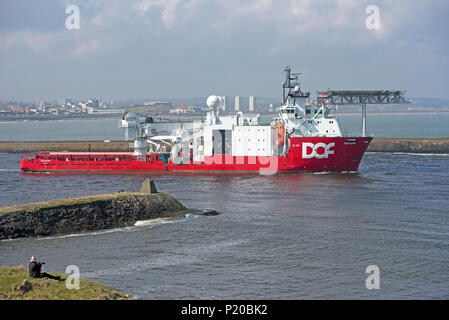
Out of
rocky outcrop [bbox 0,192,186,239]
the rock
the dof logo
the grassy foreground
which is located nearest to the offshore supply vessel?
the dof logo

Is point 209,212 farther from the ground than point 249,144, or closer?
closer

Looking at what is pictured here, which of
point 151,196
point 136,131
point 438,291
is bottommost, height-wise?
point 438,291

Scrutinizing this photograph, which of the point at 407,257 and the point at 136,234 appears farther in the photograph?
the point at 136,234

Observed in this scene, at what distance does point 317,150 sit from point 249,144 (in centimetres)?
601

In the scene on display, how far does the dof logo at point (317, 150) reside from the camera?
4281 cm

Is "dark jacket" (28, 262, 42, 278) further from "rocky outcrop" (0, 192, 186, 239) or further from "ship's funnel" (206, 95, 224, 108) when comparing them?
"ship's funnel" (206, 95, 224, 108)

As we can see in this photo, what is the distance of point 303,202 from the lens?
31609 mm

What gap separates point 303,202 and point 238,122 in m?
17.0

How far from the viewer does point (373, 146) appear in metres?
70.1

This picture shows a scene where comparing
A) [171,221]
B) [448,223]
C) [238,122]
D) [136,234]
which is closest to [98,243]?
[136,234]

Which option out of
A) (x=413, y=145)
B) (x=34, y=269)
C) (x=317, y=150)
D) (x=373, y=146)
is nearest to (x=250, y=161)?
(x=317, y=150)

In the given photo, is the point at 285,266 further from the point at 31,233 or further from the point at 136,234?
the point at 31,233

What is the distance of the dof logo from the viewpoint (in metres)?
42.8

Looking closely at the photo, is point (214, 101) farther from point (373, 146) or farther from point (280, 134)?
point (373, 146)
